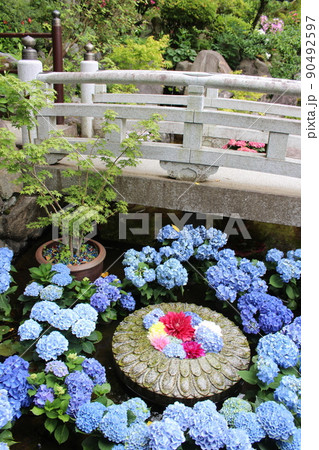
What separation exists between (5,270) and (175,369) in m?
1.77

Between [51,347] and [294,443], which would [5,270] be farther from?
[294,443]

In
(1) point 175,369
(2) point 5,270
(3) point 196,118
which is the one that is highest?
(3) point 196,118

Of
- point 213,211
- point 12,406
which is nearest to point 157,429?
point 12,406

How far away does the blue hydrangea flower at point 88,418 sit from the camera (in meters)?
2.45

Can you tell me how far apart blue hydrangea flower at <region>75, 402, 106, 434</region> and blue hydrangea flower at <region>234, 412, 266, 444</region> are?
0.85 meters

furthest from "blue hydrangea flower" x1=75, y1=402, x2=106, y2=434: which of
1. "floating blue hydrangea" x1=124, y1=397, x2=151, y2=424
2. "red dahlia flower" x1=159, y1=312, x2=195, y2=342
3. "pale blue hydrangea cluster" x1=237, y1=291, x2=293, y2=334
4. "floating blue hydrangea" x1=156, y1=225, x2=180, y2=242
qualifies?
"floating blue hydrangea" x1=156, y1=225, x2=180, y2=242

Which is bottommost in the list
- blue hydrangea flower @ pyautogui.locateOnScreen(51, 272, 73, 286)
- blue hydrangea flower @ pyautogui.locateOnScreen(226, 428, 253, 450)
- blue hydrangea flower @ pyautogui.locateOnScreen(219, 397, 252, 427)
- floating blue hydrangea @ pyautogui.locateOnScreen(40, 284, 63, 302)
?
blue hydrangea flower @ pyautogui.locateOnScreen(219, 397, 252, 427)

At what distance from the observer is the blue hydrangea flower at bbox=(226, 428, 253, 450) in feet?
7.47

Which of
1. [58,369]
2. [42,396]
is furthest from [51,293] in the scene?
[42,396]

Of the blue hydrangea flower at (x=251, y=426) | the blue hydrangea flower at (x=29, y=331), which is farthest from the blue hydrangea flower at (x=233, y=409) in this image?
the blue hydrangea flower at (x=29, y=331)

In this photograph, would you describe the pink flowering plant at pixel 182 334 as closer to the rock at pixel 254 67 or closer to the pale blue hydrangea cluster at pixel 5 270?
the pale blue hydrangea cluster at pixel 5 270

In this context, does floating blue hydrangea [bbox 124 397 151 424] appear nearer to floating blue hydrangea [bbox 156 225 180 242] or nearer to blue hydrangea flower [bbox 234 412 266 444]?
blue hydrangea flower [bbox 234 412 266 444]

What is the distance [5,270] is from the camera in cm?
365

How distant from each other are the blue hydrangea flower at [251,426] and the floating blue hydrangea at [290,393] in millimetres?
247
